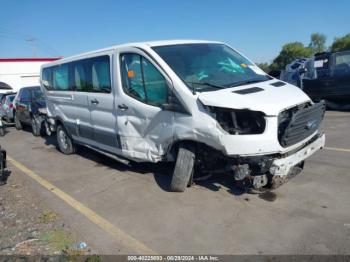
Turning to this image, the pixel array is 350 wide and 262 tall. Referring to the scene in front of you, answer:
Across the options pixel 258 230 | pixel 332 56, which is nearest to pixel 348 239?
pixel 258 230

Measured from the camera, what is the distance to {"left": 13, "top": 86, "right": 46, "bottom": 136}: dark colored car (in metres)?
12.2

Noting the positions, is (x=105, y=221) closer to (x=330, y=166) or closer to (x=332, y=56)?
(x=330, y=166)

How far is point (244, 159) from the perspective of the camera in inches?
176

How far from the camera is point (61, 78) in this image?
8.30m

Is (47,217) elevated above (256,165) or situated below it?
below

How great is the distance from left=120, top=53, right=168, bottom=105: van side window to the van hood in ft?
2.52

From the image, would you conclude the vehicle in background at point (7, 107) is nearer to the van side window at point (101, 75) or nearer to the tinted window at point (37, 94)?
the tinted window at point (37, 94)

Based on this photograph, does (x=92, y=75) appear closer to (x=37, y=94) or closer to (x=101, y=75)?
(x=101, y=75)

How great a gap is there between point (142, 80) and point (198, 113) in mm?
1261

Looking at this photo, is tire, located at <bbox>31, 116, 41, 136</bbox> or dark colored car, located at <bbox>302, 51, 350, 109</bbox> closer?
dark colored car, located at <bbox>302, 51, 350, 109</bbox>

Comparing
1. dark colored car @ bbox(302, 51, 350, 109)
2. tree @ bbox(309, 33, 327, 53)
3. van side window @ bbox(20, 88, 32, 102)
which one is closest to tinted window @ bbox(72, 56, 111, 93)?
van side window @ bbox(20, 88, 32, 102)

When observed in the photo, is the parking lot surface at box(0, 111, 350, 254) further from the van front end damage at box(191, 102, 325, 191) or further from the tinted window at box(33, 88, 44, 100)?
the tinted window at box(33, 88, 44, 100)

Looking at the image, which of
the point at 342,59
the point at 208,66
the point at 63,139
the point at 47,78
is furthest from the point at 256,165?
the point at 342,59

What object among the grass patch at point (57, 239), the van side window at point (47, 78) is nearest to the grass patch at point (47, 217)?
the grass patch at point (57, 239)
